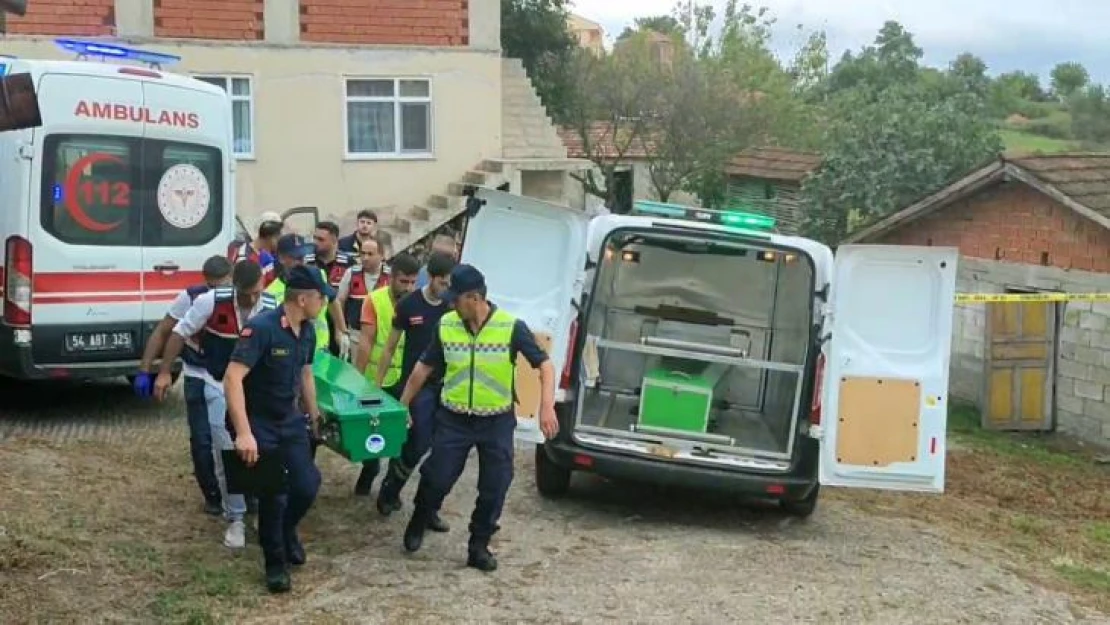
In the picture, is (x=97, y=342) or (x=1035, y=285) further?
(x=1035, y=285)

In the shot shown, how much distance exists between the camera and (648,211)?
7.77m

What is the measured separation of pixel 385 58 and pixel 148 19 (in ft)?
11.5

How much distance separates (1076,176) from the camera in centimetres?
1459

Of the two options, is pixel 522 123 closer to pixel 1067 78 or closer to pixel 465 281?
pixel 465 281

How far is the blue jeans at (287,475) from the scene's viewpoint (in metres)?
5.70

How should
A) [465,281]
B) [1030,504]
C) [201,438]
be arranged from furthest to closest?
[1030,504]
[201,438]
[465,281]

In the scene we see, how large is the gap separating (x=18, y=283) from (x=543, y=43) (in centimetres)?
1824

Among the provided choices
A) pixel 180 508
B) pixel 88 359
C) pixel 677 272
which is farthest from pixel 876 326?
pixel 88 359

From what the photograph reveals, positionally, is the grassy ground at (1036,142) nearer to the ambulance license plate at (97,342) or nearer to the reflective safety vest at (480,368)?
the ambulance license plate at (97,342)

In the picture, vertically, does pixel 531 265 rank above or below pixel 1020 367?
above

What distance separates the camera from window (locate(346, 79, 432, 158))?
19.5m

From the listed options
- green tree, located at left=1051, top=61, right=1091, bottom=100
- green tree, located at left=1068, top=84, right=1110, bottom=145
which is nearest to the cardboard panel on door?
green tree, located at left=1068, top=84, right=1110, bottom=145

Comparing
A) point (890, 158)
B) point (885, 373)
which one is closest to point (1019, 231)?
point (890, 158)

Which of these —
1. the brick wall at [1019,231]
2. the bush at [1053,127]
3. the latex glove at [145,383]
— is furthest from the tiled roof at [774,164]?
the bush at [1053,127]
